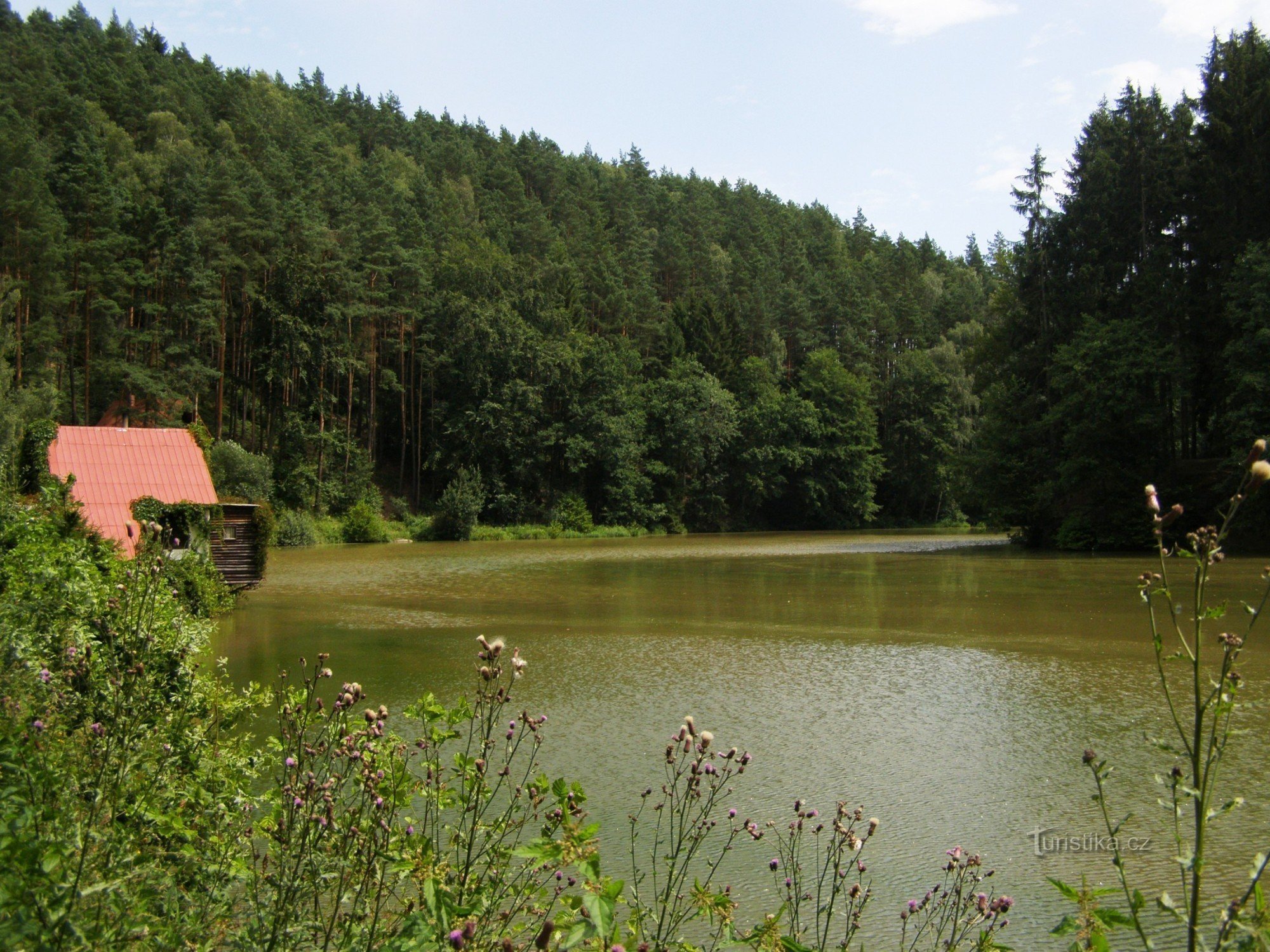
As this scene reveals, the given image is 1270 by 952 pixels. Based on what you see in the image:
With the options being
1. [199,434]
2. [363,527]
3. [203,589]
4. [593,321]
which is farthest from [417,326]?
[203,589]

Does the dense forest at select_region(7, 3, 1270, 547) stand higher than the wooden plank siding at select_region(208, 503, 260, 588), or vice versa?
the dense forest at select_region(7, 3, 1270, 547)

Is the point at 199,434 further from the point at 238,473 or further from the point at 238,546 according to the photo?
the point at 238,473

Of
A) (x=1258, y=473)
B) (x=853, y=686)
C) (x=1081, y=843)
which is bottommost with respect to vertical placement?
(x=853, y=686)

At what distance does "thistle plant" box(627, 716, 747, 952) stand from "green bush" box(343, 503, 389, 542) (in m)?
37.1

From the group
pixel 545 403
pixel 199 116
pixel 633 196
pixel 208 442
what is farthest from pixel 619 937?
pixel 633 196

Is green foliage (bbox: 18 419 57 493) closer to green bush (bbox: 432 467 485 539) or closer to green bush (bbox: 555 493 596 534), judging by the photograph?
green bush (bbox: 432 467 485 539)

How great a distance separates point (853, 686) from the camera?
989 cm

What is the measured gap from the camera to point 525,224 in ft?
218

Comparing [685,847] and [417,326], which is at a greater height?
[417,326]

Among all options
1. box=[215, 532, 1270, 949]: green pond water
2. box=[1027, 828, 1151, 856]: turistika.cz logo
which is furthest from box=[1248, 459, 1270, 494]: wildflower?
box=[1027, 828, 1151, 856]: turistika.cz logo

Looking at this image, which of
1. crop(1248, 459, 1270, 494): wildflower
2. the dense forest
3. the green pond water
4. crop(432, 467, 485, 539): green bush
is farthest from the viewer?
crop(432, 467, 485, 539): green bush

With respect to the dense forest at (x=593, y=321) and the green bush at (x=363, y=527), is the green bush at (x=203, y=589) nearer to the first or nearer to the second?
the dense forest at (x=593, y=321)

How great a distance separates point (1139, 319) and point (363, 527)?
30.1 meters

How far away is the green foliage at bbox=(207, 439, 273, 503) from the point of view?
1369 inches
